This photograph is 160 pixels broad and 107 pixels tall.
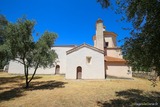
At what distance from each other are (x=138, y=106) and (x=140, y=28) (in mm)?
A: 5400

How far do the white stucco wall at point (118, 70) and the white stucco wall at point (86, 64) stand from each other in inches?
199

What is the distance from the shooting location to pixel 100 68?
2319cm

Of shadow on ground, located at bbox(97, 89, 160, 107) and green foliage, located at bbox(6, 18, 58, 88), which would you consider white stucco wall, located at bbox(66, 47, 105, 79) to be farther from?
shadow on ground, located at bbox(97, 89, 160, 107)

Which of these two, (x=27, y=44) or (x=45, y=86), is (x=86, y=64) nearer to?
(x=45, y=86)

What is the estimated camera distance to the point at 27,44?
14578 mm

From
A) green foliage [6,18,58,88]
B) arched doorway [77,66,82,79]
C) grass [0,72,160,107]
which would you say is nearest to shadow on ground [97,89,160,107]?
grass [0,72,160,107]

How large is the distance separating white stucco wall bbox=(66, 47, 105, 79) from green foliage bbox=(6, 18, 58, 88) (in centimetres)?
805

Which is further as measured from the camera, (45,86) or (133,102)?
(45,86)

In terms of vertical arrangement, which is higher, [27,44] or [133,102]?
[27,44]

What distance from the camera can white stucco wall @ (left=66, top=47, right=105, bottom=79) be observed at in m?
23.2

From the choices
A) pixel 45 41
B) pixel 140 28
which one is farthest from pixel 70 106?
pixel 45 41

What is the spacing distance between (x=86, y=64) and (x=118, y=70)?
8621mm

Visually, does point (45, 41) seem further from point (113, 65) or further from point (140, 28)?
point (113, 65)

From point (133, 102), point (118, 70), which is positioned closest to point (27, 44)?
point (133, 102)
